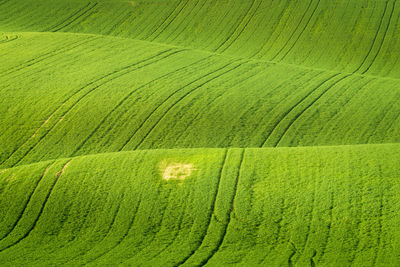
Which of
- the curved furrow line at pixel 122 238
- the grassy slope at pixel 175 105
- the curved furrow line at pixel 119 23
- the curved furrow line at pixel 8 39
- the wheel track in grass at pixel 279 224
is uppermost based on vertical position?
the curved furrow line at pixel 119 23

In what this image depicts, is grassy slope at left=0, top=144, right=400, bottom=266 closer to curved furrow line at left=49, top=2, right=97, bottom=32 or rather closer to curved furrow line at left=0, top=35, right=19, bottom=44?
curved furrow line at left=0, top=35, right=19, bottom=44

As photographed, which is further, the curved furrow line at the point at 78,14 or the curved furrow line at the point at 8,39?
the curved furrow line at the point at 78,14

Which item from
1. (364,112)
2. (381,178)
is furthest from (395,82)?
(381,178)

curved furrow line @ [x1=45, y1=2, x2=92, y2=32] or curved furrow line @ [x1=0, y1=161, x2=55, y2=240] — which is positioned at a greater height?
curved furrow line @ [x1=45, y1=2, x2=92, y2=32]

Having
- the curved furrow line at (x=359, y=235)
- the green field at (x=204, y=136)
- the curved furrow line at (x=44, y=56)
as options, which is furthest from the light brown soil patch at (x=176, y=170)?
the curved furrow line at (x=44, y=56)

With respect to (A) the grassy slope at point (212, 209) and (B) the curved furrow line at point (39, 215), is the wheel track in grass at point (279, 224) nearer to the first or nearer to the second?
(A) the grassy slope at point (212, 209)

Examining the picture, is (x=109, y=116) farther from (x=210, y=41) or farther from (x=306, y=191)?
(x=210, y=41)

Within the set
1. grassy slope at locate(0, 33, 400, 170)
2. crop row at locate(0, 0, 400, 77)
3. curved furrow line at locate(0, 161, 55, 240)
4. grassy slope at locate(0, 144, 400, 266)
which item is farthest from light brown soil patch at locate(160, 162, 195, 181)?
crop row at locate(0, 0, 400, 77)
